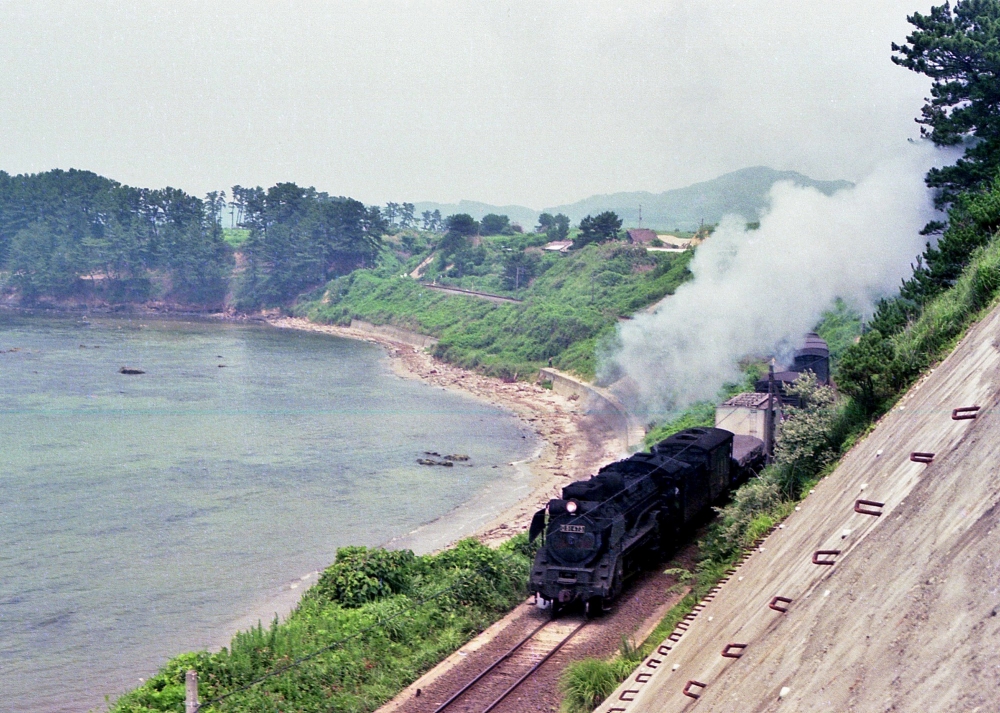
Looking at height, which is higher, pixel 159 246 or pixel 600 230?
pixel 600 230

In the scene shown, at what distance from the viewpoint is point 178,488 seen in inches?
1852

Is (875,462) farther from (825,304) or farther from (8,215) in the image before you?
(8,215)

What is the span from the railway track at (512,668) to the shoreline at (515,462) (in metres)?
10.0

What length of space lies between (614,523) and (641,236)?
107487mm

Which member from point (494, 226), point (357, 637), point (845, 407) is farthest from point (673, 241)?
point (357, 637)

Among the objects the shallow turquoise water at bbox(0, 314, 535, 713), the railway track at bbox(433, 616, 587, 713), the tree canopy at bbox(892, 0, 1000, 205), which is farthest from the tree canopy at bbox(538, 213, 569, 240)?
the railway track at bbox(433, 616, 587, 713)

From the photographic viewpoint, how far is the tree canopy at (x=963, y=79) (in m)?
33.8

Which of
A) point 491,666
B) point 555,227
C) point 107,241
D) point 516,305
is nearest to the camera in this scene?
point 491,666

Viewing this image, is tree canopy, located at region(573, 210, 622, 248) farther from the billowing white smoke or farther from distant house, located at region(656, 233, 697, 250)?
the billowing white smoke

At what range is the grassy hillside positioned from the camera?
88.8 meters

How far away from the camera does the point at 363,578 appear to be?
24875 millimetres

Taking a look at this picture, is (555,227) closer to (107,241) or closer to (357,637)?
(107,241)

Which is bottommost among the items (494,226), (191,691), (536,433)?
(536,433)

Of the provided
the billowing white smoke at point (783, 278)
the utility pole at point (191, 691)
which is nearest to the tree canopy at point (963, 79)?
the billowing white smoke at point (783, 278)
